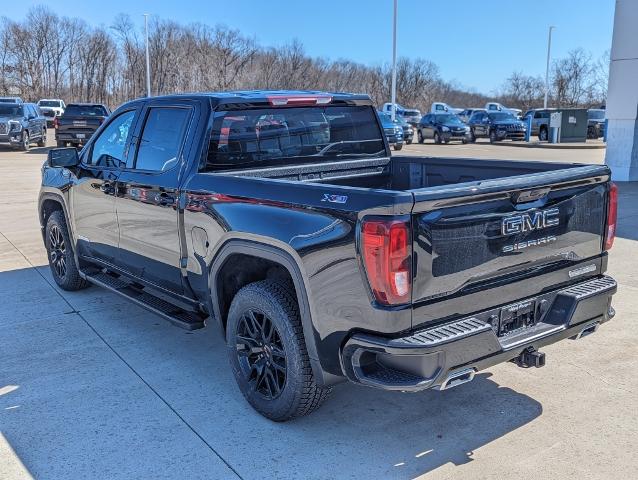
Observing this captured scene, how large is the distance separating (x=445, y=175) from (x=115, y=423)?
2875 mm

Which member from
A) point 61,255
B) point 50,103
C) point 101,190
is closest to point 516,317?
point 101,190

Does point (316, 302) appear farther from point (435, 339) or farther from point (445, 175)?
point (445, 175)

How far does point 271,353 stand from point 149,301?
1479 millimetres

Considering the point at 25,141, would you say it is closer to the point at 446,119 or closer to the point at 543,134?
the point at 446,119

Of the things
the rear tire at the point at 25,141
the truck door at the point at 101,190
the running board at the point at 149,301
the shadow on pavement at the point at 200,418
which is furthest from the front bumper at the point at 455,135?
the shadow on pavement at the point at 200,418

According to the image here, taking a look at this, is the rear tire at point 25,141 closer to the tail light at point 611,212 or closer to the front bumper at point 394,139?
the front bumper at point 394,139

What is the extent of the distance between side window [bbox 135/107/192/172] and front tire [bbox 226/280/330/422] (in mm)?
1258

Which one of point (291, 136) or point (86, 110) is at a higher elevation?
point (86, 110)

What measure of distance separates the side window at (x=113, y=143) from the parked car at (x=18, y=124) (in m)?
21.6

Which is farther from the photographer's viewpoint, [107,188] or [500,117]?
[500,117]

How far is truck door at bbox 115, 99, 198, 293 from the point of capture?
4340 millimetres

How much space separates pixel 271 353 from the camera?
3.66 meters

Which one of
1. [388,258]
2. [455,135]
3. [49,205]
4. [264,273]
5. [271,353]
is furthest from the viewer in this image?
[455,135]

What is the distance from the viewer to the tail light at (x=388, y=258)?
285cm
